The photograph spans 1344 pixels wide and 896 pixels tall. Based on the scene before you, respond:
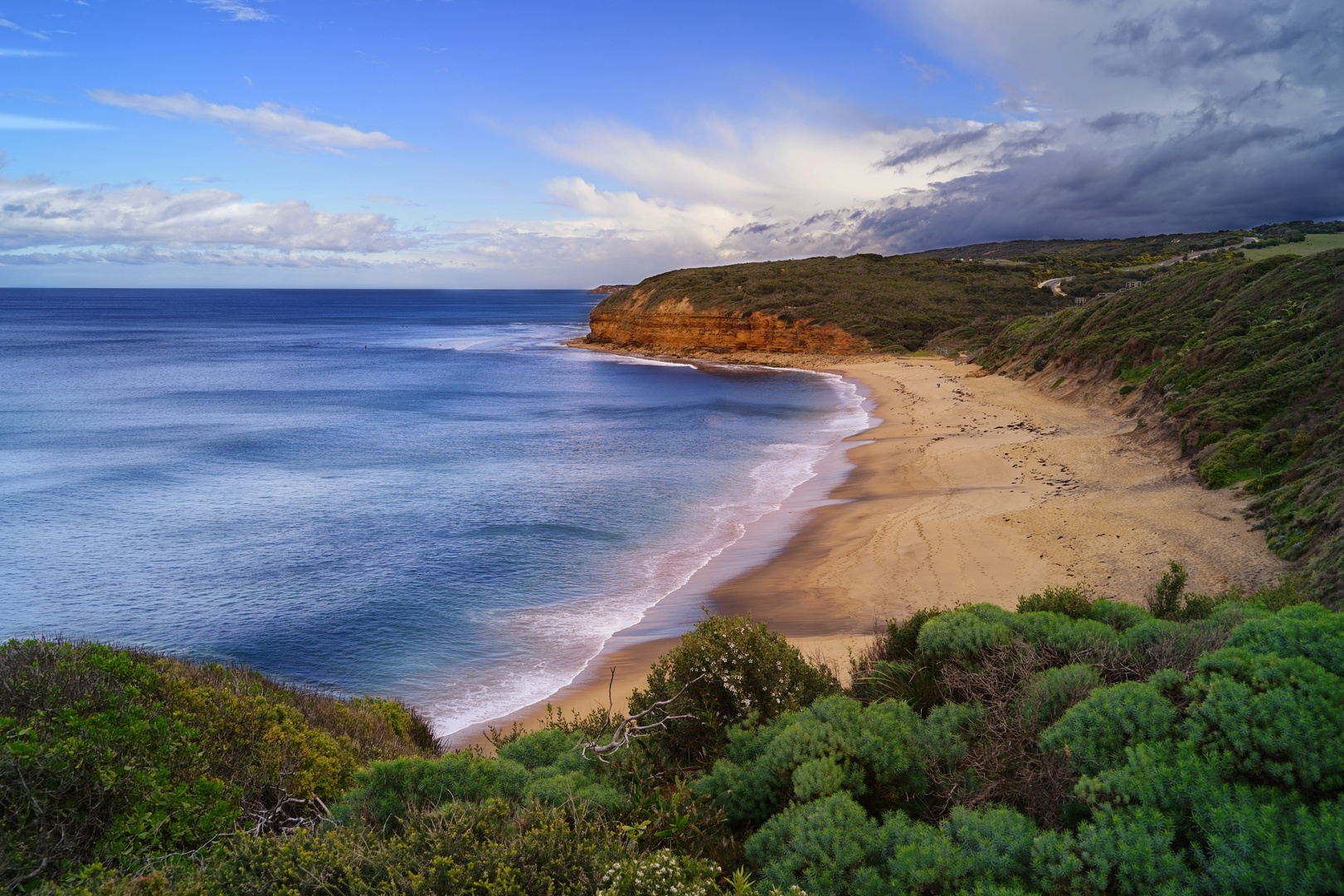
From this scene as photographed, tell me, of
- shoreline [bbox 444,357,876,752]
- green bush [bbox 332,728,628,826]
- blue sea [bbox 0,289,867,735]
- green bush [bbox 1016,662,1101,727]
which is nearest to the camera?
green bush [bbox 332,728,628,826]

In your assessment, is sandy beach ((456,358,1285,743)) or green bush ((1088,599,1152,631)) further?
sandy beach ((456,358,1285,743))

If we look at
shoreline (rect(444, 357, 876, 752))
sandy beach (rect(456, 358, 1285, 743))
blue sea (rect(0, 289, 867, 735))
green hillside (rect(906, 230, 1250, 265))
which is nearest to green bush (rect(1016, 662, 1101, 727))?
shoreline (rect(444, 357, 876, 752))

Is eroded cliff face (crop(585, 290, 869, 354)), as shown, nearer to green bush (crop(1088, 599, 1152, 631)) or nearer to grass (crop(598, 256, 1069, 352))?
grass (crop(598, 256, 1069, 352))

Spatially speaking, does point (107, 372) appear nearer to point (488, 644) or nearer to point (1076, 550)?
point (488, 644)

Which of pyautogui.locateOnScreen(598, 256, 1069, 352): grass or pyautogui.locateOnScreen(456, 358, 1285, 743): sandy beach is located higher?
pyautogui.locateOnScreen(598, 256, 1069, 352): grass

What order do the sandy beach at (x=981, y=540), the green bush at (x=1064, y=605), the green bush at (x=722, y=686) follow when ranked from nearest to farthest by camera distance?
the green bush at (x=722, y=686), the green bush at (x=1064, y=605), the sandy beach at (x=981, y=540)

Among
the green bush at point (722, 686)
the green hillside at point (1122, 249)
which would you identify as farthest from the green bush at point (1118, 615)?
the green hillside at point (1122, 249)

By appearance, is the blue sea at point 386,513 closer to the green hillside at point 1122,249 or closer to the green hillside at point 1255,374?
the green hillside at point 1255,374
